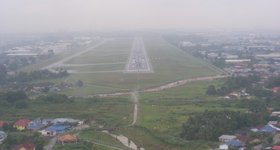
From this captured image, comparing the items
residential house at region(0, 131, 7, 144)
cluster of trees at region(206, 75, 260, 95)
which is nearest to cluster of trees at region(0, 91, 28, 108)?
residential house at region(0, 131, 7, 144)

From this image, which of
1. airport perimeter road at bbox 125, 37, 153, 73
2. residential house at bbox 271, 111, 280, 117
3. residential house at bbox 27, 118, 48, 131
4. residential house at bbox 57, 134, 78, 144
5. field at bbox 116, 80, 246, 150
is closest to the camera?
field at bbox 116, 80, 246, 150

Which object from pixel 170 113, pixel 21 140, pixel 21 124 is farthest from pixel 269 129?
pixel 21 124

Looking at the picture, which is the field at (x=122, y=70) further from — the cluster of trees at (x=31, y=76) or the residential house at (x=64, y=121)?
the residential house at (x=64, y=121)

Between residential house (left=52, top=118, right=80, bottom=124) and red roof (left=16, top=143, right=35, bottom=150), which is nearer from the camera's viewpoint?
red roof (left=16, top=143, right=35, bottom=150)

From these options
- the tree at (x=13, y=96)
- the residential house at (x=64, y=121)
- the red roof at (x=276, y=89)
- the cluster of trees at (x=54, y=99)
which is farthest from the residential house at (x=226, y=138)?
the tree at (x=13, y=96)

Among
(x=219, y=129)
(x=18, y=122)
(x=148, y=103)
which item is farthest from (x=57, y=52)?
(x=219, y=129)

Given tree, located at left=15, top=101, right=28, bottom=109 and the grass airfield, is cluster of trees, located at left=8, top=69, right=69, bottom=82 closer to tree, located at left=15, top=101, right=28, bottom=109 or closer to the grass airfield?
the grass airfield
